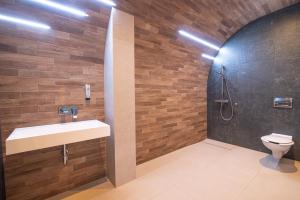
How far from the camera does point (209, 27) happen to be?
115 inches

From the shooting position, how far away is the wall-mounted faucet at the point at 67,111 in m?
1.97

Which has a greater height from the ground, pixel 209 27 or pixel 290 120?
pixel 209 27

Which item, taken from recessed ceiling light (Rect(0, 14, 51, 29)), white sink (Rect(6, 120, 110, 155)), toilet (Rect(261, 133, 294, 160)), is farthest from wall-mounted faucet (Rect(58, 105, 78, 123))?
toilet (Rect(261, 133, 294, 160))

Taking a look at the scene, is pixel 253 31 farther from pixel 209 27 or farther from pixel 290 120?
pixel 290 120

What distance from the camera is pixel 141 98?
2.72 meters

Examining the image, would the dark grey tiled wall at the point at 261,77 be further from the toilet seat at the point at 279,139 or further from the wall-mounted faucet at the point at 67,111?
the wall-mounted faucet at the point at 67,111

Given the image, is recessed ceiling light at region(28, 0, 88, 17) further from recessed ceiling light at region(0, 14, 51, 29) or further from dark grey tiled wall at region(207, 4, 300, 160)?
dark grey tiled wall at region(207, 4, 300, 160)

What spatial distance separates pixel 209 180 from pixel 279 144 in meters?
1.29

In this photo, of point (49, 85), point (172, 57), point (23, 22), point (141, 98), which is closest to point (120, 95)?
point (141, 98)

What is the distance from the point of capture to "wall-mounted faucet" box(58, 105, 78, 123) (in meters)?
1.97

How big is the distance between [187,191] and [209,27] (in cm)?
283

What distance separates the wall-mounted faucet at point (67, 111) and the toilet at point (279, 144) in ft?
9.95

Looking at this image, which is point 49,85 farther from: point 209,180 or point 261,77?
point 261,77


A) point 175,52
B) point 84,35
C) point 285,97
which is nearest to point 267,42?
point 285,97
